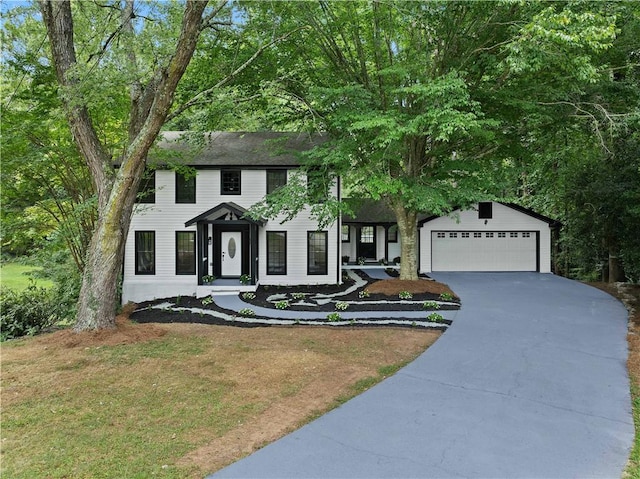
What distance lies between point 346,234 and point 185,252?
8772 mm

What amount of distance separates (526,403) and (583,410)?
2.00 feet

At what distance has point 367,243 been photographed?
2148cm

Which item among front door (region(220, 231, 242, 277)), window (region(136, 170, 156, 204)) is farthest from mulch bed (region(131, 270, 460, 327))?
window (region(136, 170, 156, 204))

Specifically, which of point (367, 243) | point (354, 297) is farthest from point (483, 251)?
point (354, 297)

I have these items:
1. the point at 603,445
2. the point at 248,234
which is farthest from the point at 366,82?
the point at 603,445

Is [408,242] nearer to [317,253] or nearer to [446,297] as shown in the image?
[446,297]

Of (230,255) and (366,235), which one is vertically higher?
(366,235)

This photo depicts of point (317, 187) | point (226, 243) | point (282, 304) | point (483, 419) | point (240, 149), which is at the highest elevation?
point (240, 149)

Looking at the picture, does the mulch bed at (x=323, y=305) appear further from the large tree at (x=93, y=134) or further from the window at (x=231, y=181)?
the window at (x=231, y=181)

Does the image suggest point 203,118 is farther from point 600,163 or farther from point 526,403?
point 600,163

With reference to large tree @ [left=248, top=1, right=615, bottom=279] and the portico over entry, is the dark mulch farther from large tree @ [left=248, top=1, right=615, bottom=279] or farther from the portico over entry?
large tree @ [left=248, top=1, right=615, bottom=279]

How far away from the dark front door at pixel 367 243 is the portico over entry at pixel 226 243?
758 cm

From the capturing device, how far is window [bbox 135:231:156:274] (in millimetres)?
15289

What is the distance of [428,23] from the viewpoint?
35.4ft
